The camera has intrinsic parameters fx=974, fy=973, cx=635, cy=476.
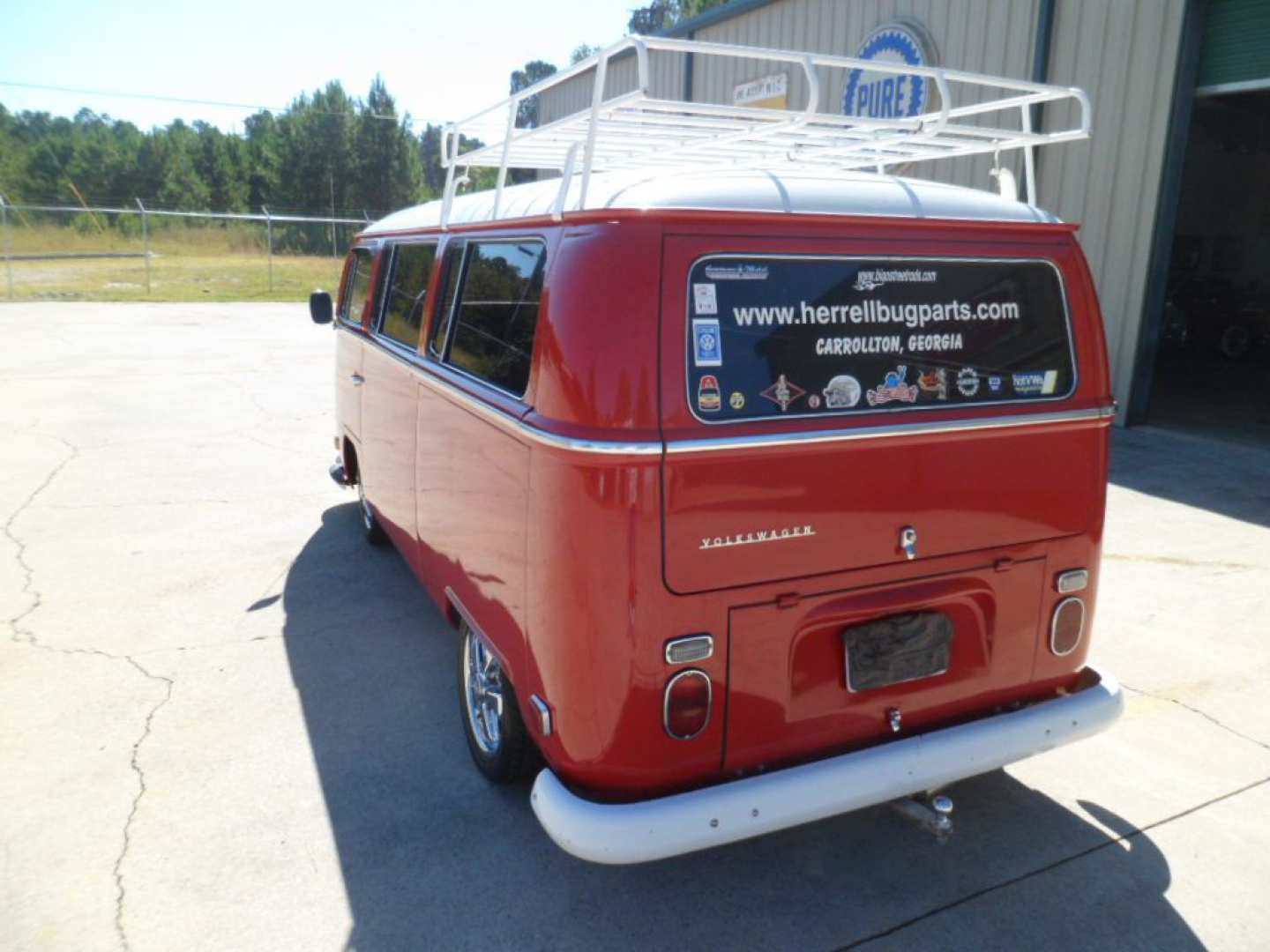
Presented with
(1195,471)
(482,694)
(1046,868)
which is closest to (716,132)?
(482,694)

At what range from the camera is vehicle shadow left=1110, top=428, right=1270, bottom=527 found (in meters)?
7.55

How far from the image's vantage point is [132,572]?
18.7ft

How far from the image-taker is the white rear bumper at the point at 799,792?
259 centimetres

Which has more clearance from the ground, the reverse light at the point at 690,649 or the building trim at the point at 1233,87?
the building trim at the point at 1233,87

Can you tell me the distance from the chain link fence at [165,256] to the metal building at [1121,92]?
48.6 feet

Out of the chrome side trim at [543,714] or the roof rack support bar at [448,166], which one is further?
the roof rack support bar at [448,166]

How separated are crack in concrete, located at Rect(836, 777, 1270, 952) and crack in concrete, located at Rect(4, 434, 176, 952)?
87.3 inches

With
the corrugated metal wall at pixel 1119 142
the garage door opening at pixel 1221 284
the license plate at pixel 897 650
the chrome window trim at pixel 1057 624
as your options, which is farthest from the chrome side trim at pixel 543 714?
the garage door opening at pixel 1221 284

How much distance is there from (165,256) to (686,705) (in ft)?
126

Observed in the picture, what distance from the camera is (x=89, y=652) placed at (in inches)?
185

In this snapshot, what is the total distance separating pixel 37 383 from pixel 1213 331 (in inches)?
721

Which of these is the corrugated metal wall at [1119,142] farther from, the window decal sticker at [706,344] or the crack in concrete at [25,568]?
the crack in concrete at [25,568]

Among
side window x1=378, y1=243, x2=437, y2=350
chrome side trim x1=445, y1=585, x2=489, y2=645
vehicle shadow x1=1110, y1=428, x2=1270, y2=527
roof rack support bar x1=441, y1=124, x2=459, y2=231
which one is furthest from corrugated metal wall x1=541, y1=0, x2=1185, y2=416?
chrome side trim x1=445, y1=585, x2=489, y2=645

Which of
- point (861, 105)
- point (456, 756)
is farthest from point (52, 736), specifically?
point (861, 105)
